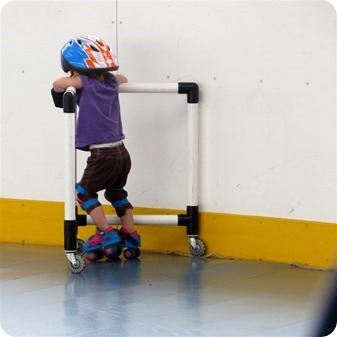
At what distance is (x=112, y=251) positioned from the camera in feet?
14.0

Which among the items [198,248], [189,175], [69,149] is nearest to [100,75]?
[69,149]

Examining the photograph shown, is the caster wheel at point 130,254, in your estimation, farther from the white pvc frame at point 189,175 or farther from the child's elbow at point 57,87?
the child's elbow at point 57,87

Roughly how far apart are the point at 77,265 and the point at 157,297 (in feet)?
2.00

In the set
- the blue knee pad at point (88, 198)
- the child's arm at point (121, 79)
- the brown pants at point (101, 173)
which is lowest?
the blue knee pad at point (88, 198)

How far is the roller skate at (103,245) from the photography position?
13.9ft

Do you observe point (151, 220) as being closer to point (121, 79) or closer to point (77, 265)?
point (77, 265)

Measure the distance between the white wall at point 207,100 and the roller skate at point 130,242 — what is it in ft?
1.01

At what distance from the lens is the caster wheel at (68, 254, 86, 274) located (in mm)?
4039

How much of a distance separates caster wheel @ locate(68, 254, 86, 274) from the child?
23cm

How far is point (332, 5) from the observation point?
12.9ft

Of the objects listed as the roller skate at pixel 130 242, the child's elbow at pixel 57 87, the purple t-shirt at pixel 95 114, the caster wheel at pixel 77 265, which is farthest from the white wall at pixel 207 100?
the caster wheel at pixel 77 265

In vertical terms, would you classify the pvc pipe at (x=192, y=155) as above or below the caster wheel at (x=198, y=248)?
above

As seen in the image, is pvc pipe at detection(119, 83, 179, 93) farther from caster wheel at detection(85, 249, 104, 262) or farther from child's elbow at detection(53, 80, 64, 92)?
caster wheel at detection(85, 249, 104, 262)

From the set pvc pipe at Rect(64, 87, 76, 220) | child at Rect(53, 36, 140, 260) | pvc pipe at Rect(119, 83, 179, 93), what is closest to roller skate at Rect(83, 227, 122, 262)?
child at Rect(53, 36, 140, 260)
